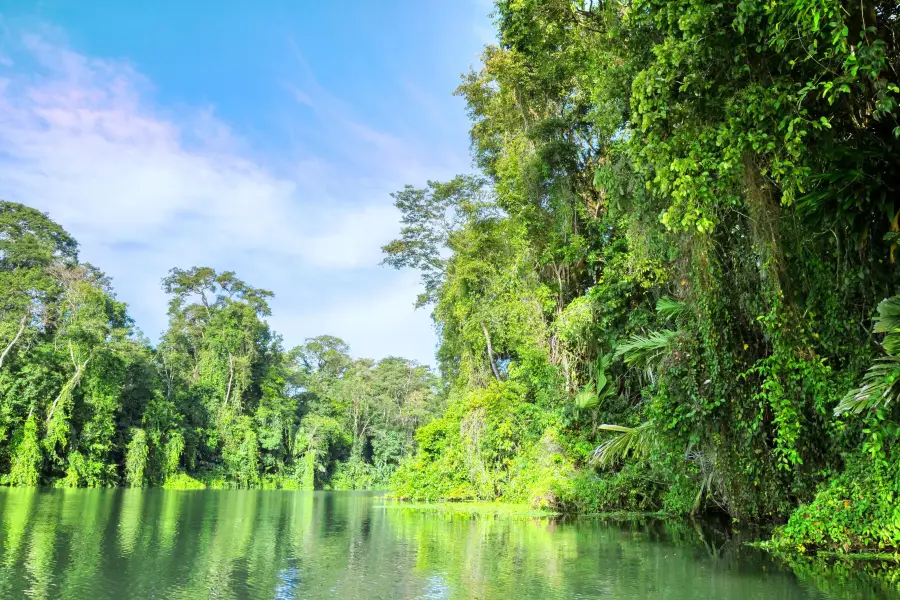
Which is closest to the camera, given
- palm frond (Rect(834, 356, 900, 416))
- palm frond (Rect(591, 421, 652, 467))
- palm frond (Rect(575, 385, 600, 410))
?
palm frond (Rect(834, 356, 900, 416))

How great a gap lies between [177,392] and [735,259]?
116 feet

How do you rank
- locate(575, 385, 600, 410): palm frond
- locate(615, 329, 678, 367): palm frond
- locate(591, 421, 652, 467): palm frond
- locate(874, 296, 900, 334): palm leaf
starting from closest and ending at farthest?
locate(874, 296, 900, 334): palm leaf → locate(615, 329, 678, 367): palm frond → locate(591, 421, 652, 467): palm frond → locate(575, 385, 600, 410): palm frond

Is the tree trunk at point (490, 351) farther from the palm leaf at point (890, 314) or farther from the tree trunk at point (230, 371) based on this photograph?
the tree trunk at point (230, 371)

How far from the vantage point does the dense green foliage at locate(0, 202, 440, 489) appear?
26.2m

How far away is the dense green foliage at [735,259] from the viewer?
490 centimetres

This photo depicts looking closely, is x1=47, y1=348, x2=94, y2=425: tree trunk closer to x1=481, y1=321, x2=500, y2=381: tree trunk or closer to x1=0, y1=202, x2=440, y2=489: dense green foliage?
x1=0, y1=202, x2=440, y2=489: dense green foliage

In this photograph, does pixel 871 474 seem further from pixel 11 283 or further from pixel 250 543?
pixel 11 283

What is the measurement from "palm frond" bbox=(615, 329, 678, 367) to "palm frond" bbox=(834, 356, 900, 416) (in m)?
2.96

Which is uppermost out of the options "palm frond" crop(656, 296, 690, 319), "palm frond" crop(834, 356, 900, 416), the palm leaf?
"palm frond" crop(656, 296, 690, 319)

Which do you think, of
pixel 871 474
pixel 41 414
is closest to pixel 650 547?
pixel 871 474

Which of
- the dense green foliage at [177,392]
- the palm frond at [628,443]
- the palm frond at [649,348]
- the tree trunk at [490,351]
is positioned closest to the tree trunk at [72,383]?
the dense green foliage at [177,392]

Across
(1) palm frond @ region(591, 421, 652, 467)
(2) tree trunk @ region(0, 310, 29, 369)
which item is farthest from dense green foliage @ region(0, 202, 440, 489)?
(1) palm frond @ region(591, 421, 652, 467)

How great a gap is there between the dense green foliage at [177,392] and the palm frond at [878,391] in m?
26.6

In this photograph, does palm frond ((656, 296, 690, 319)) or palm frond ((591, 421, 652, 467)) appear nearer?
palm frond ((656, 296, 690, 319))
